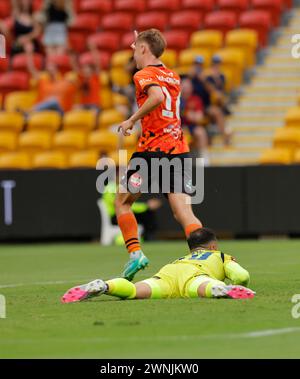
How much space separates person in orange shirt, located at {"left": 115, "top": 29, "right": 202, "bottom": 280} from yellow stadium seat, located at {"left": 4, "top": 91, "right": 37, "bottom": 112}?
44.4 ft

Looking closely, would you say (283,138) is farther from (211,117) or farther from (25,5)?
(25,5)

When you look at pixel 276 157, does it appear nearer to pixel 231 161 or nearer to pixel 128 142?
pixel 231 161

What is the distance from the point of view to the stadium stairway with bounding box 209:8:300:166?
22.1 meters

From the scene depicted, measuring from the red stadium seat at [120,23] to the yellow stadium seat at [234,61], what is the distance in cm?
297

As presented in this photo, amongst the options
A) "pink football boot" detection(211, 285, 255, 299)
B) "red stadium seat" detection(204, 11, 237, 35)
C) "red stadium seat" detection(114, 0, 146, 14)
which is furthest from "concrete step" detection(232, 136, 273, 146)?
"pink football boot" detection(211, 285, 255, 299)

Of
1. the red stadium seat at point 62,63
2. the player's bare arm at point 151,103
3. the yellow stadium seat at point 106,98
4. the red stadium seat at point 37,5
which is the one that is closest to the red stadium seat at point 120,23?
the red stadium seat at point 62,63

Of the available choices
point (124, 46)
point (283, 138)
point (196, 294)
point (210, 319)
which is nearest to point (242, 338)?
point (210, 319)

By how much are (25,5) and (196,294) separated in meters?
17.3

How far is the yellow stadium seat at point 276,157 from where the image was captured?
20578mm

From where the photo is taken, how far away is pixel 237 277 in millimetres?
9758

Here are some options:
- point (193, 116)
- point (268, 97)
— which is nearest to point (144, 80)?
point (193, 116)

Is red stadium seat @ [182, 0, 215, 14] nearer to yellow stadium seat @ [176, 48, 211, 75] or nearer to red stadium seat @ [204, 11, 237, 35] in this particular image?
red stadium seat @ [204, 11, 237, 35]
